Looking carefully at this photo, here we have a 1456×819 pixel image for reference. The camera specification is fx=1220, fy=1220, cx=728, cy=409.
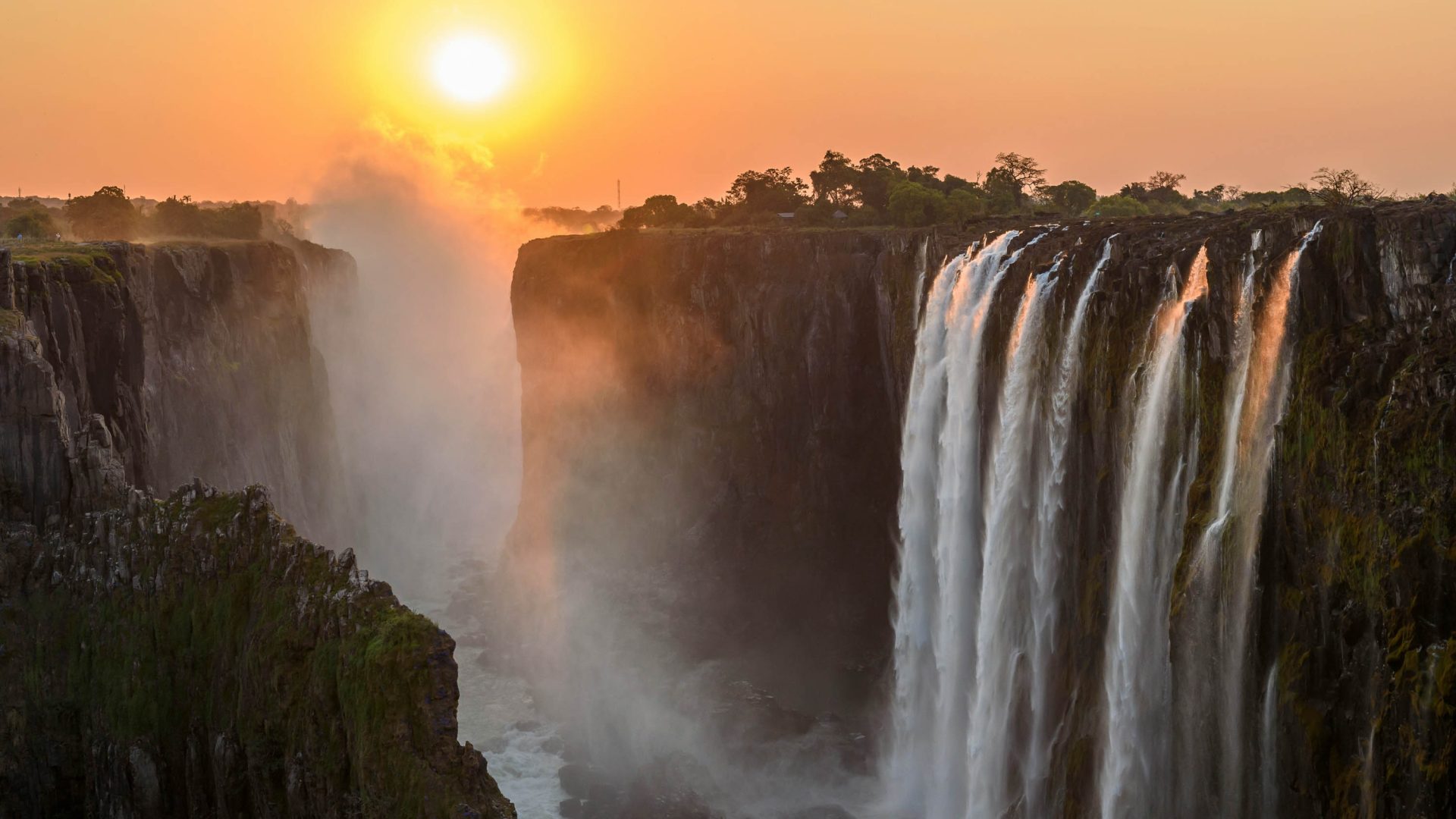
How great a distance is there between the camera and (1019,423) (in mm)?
32031

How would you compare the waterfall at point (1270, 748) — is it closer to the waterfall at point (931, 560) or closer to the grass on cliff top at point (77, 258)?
the waterfall at point (931, 560)

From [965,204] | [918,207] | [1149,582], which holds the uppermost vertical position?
[965,204]

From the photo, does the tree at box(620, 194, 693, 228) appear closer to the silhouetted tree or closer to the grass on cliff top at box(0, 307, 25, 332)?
the silhouetted tree

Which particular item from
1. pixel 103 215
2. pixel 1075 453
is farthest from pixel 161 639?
pixel 103 215

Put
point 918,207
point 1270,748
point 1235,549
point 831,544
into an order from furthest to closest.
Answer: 1. point 918,207
2. point 831,544
3. point 1235,549
4. point 1270,748

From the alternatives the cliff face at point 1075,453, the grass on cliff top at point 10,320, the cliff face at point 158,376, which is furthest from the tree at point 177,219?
the grass on cliff top at point 10,320

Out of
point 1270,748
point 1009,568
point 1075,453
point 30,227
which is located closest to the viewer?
point 1270,748

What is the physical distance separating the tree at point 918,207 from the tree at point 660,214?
2002 centimetres

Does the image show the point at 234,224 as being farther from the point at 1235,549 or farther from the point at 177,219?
the point at 1235,549

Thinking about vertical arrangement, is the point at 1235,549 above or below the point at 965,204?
below

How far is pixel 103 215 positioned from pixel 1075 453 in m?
67.4

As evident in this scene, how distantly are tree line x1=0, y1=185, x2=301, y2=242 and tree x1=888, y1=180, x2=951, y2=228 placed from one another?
4327 centimetres

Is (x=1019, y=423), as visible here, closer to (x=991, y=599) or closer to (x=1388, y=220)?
(x=991, y=599)

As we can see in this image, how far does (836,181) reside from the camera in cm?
7012
